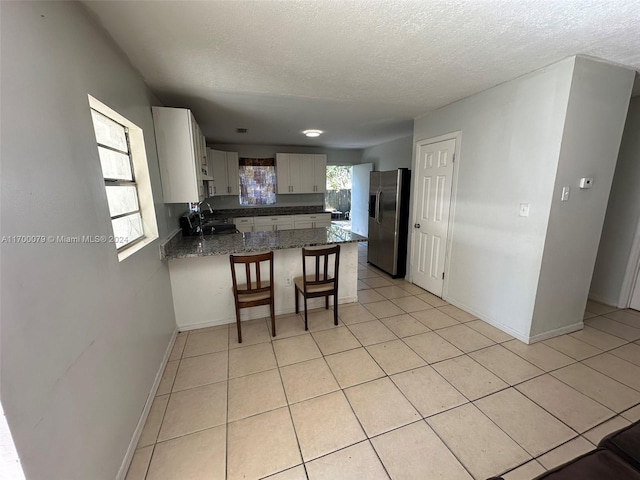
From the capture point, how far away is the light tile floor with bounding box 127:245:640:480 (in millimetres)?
1450

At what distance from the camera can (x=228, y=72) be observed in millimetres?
2152

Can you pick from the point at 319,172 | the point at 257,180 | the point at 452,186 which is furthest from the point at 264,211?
the point at 452,186

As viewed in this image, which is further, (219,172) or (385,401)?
(219,172)

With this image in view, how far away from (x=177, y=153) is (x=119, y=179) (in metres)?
0.78

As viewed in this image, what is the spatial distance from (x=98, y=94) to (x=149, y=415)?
2.02m

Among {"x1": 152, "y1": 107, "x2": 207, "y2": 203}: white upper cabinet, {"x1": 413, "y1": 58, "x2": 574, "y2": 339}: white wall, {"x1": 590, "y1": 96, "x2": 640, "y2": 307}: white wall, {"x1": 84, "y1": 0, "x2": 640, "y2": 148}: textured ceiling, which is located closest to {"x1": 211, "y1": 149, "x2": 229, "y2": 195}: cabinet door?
{"x1": 84, "y1": 0, "x2": 640, "y2": 148}: textured ceiling

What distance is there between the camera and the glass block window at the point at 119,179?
1701mm

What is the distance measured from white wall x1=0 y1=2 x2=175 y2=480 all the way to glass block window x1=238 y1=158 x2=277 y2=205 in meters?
4.18

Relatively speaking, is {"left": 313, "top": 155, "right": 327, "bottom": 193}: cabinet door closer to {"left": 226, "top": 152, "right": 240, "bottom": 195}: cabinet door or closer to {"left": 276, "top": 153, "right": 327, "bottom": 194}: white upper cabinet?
{"left": 276, "top": 153, "right": 327, "bottom": 194}: white upper cabinet

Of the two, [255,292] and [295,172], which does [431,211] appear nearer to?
[255,292]

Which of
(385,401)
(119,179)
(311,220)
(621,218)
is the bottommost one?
(385,401)

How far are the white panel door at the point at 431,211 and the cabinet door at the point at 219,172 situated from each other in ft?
12.3

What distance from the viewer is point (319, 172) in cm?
597

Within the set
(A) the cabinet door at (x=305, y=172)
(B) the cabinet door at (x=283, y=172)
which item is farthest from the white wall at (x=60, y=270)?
(A) the cabinet door at (x=305, y=172)
